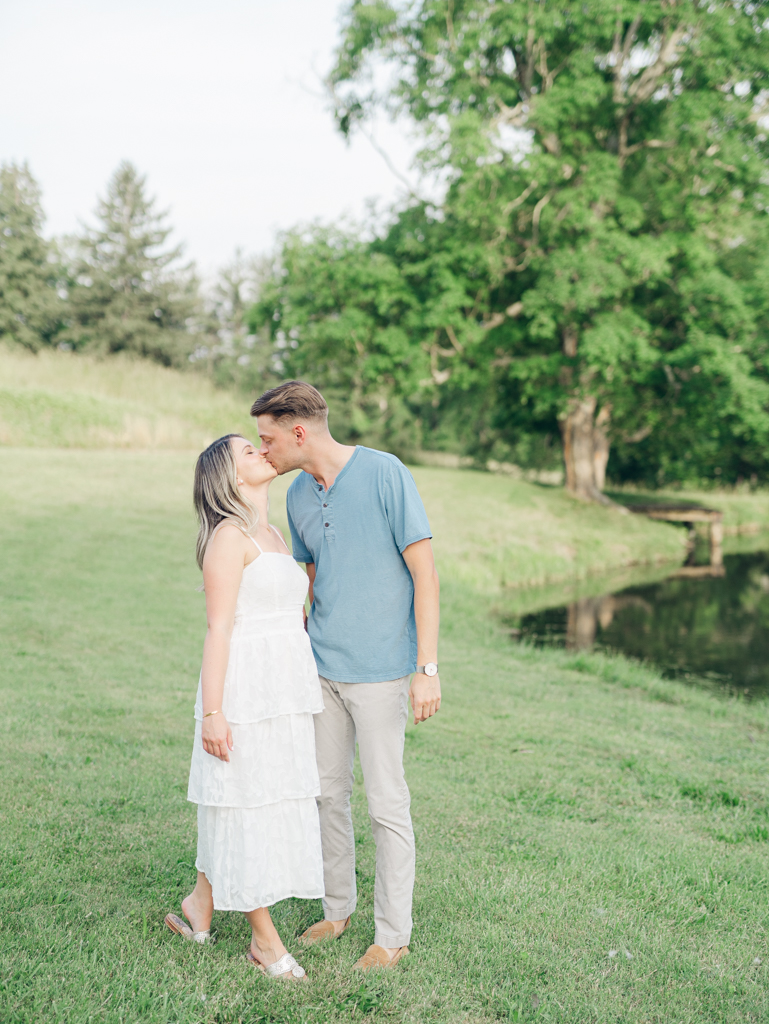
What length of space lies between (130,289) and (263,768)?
47.0 meters

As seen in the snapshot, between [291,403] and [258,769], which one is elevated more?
[291,403]

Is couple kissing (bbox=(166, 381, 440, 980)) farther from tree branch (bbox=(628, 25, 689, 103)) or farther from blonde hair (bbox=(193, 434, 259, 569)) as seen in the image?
tree branch (bbox=(628, 25, 689, 103))

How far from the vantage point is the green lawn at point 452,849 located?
116 inches

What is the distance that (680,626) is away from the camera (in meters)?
14.0

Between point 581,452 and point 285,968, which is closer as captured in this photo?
point 285,968

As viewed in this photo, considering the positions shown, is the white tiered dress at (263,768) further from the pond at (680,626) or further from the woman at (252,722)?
the pond at (680,626)

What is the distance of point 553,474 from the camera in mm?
41750

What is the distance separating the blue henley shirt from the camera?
10.6ft

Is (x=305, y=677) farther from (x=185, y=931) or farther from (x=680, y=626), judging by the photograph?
(x=680, y=626)

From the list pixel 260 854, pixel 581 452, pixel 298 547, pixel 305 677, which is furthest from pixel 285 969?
pixel 581 452

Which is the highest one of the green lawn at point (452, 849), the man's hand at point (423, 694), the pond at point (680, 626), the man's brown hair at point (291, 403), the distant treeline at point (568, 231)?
the distant treeline at point (568, 231)

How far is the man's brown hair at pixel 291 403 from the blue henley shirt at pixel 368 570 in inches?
10.1

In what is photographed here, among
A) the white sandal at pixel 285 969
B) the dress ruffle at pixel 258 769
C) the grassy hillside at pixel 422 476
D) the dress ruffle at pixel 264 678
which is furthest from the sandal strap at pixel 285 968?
the grassy hillside at pixel 422 476

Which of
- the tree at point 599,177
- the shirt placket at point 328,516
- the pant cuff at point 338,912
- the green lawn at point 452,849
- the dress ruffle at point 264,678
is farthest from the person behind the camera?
the tree at point 599,177
